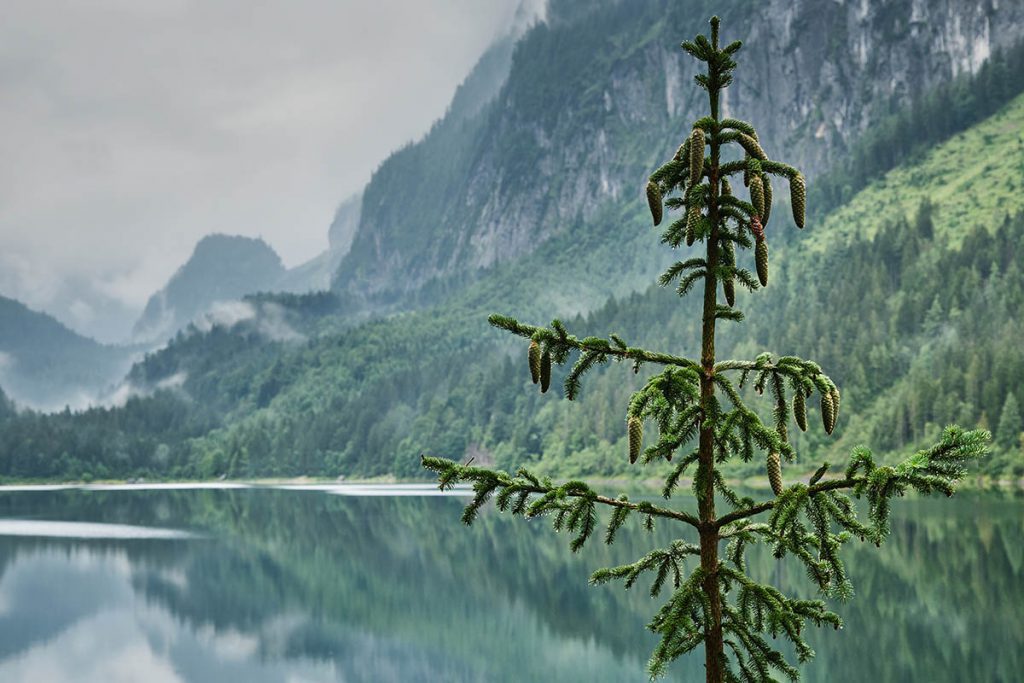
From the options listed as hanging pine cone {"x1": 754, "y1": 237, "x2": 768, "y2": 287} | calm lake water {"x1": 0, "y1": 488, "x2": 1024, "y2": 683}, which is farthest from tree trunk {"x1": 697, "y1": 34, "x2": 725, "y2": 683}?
calm lake water {"x1": 0, "y1": 488, "x2": 1024, "y2": 683}

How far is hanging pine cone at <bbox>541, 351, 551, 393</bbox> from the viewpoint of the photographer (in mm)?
15164

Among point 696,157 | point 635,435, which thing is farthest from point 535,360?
point 696,157

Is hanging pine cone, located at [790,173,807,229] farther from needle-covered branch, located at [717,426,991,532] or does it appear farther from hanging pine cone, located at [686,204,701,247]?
needle-covered branch, located at [717,426,991,532]

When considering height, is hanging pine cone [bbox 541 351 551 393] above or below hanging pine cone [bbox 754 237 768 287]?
below

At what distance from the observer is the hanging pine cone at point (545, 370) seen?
1516cm

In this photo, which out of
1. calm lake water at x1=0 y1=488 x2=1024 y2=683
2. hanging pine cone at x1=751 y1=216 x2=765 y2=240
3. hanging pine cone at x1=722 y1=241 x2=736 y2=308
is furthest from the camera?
calm lake water at x1=0 y1=488 x2=1024 y2=683

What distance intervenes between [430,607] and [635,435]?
73.8 meters

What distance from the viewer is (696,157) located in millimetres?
15188

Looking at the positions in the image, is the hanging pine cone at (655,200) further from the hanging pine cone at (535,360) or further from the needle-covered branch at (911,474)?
the needle-covered branch at (911,474)

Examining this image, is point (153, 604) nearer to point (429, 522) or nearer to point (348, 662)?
point (348, 662)

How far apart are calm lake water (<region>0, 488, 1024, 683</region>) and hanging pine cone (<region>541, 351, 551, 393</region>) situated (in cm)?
4239

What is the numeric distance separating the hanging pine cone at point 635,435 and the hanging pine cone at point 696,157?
3.22 m

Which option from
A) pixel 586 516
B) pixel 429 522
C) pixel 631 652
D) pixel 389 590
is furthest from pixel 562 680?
pixel 429 522

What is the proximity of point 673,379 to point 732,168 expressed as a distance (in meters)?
3.23
